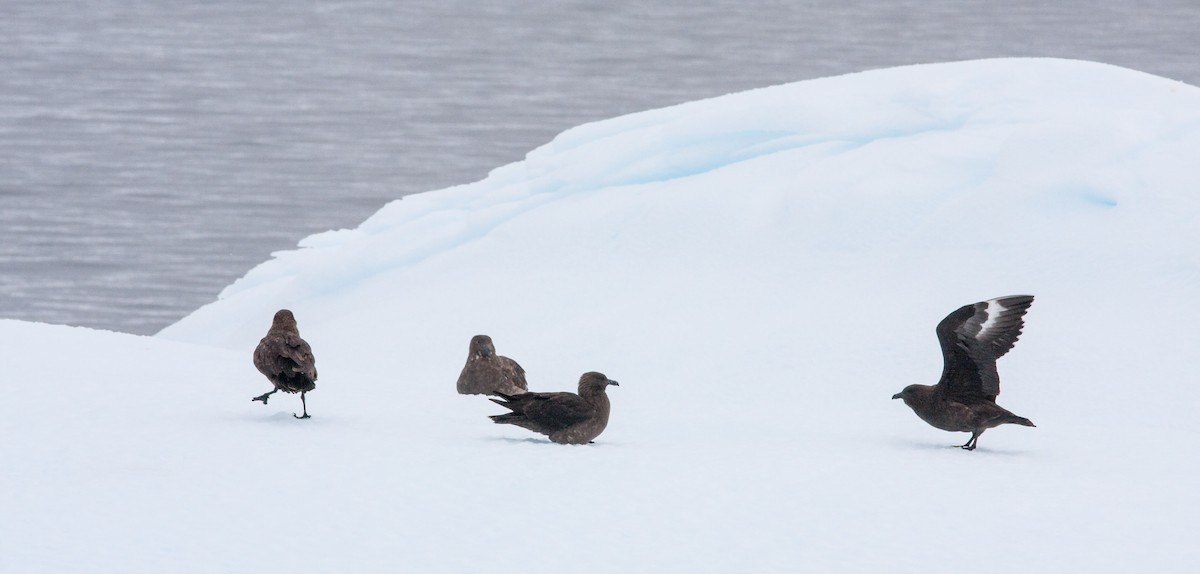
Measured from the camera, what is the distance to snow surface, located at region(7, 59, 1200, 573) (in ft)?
12.5

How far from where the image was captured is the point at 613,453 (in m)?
4.67

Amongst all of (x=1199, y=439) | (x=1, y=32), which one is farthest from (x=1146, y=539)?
Answer: (x=1, y=32)

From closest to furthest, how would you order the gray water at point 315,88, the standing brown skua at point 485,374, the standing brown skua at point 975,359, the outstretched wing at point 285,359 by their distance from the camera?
the outstretched wing at point 285,359 → the standing brown skua at point 975,359 → the standing brown skua at point 485,374 → the gray water at point 315,88

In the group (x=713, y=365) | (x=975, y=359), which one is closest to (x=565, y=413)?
(x=975, y=359)

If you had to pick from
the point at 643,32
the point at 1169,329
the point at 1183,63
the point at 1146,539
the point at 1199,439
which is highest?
the point at 643,32

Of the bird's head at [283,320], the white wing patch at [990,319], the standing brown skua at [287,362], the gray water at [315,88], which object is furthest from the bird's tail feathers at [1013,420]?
the gray water at [315,88]

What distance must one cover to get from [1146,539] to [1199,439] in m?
1.78

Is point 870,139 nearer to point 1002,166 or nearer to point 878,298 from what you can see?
point 1002,166

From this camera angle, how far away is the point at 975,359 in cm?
488

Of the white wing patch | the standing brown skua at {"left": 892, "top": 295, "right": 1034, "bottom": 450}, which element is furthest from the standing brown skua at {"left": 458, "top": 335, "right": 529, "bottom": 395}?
the white wing patch

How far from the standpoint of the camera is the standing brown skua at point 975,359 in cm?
488

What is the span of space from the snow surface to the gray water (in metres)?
7.83

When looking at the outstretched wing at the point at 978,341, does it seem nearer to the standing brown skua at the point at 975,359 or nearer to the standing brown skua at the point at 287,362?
the standing brown skua at the point at 975,359

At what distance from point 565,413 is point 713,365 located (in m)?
2.38
